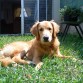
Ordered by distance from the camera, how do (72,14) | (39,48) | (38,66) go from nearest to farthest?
(38,66)
(39,48)
(72,14)

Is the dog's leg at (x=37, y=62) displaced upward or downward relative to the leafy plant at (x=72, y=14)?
downward

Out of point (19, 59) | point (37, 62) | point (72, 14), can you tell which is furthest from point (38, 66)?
point (72, 14)

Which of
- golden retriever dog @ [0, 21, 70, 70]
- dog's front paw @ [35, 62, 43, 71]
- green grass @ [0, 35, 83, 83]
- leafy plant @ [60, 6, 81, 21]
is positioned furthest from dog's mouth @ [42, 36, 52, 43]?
leafy plant @ [60, 6, 81, 21]

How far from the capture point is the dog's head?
5.11 meters

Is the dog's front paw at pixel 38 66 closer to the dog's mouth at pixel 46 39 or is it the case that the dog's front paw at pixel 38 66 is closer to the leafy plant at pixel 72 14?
the dog's mouth at pixel 46 39

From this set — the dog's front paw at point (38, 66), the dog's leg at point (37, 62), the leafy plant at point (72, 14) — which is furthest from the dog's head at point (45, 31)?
the leafy plant at point (72, 14)

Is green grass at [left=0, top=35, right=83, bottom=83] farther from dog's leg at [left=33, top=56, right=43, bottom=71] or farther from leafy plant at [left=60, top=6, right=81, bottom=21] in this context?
leafy plant at [left=60, top=6, right=81, bottom=21]

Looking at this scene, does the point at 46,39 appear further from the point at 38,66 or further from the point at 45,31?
the point at 38,66

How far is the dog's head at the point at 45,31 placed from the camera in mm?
5105

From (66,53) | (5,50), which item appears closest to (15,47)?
(5,50)

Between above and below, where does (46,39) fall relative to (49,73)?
above

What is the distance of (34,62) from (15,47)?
58cm

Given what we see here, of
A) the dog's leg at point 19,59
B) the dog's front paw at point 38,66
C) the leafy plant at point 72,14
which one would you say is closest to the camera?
the dog's front paw at point 38,66

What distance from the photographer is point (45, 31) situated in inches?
203
